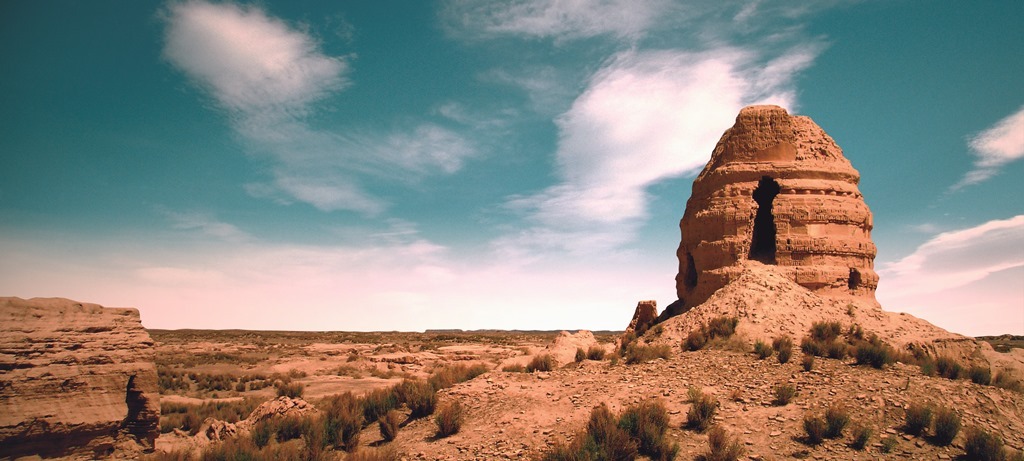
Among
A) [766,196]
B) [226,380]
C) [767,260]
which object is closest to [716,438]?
[767,260]

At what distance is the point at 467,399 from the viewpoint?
1120 cm

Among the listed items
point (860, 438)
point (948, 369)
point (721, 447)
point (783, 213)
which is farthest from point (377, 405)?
point (783, 213)

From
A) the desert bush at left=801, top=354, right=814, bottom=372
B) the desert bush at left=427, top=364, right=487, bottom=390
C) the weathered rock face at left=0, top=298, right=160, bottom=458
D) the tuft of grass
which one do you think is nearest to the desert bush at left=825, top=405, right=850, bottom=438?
the tuft of grass

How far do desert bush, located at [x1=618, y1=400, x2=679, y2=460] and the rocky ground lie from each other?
0.25m

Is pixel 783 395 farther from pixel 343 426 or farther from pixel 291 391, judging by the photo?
pixel 291 391

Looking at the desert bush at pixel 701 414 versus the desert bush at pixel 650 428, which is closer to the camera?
the desert bush at pixel 650 428

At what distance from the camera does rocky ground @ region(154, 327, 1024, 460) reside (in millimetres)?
8141

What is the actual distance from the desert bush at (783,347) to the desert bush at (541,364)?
564 cm

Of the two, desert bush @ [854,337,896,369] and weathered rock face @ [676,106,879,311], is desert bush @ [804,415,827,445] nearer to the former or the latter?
desert bush @ [854,337,896,369]

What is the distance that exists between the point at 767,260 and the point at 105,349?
57.6 feet

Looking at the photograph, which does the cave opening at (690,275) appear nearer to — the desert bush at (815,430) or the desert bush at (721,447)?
the desert bush at (815,430)

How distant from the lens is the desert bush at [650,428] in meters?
7.91

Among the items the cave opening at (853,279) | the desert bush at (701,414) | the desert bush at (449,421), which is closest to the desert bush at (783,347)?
the desert bush at (701,414)

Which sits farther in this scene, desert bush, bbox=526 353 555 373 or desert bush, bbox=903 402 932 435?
desert bush, bbox=526 353 555 373
